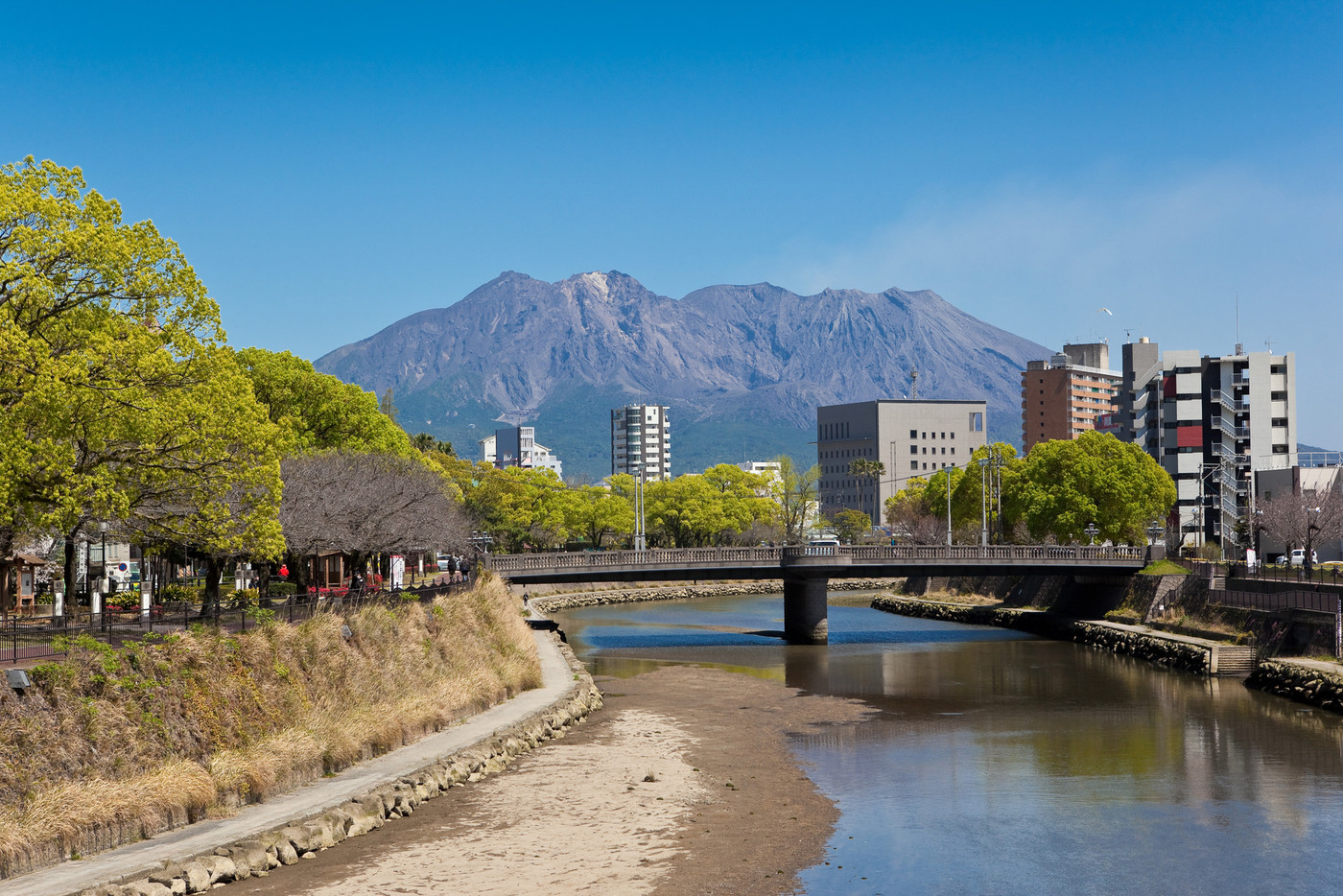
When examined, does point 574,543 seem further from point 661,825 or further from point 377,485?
point 661,825

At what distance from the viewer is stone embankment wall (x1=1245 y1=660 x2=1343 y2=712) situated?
4819 centimetres

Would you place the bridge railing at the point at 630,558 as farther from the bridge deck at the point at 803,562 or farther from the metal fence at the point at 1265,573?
the metal fence at the point at 1265,573

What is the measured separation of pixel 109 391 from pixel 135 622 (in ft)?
23.7

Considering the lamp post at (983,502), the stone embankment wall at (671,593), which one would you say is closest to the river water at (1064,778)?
the lamp post at (983,502)

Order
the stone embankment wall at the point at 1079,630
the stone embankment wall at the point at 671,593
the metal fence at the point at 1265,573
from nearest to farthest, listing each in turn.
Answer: the metal fence at the point at 1265,573, the stone embankment wall at the point at 1079,630, the stone embankment wall at the point at 671,593

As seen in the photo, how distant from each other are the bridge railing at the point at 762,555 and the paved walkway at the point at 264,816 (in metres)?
34.4

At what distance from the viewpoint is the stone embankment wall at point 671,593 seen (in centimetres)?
12394

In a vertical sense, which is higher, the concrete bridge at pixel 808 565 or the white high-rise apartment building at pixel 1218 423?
the white high-rise apartment building at pixel 1218 423

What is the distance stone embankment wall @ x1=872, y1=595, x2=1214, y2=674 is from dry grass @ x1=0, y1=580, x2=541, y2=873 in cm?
3863

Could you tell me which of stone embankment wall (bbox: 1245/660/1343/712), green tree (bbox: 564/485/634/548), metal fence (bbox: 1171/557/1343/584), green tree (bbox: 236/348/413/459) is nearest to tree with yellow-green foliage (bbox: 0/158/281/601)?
green tree (bbox: 236/348/413/459)

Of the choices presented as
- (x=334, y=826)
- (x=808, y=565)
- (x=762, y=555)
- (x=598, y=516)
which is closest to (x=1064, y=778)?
(x=334, y=826)

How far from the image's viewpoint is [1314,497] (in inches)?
4008

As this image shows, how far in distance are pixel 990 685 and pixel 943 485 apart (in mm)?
78294

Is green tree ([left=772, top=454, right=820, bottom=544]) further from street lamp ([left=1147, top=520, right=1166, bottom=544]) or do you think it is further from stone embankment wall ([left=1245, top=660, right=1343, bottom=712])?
stone embankment wall ([left=1245, top=660, right=1343, bottom=712])
